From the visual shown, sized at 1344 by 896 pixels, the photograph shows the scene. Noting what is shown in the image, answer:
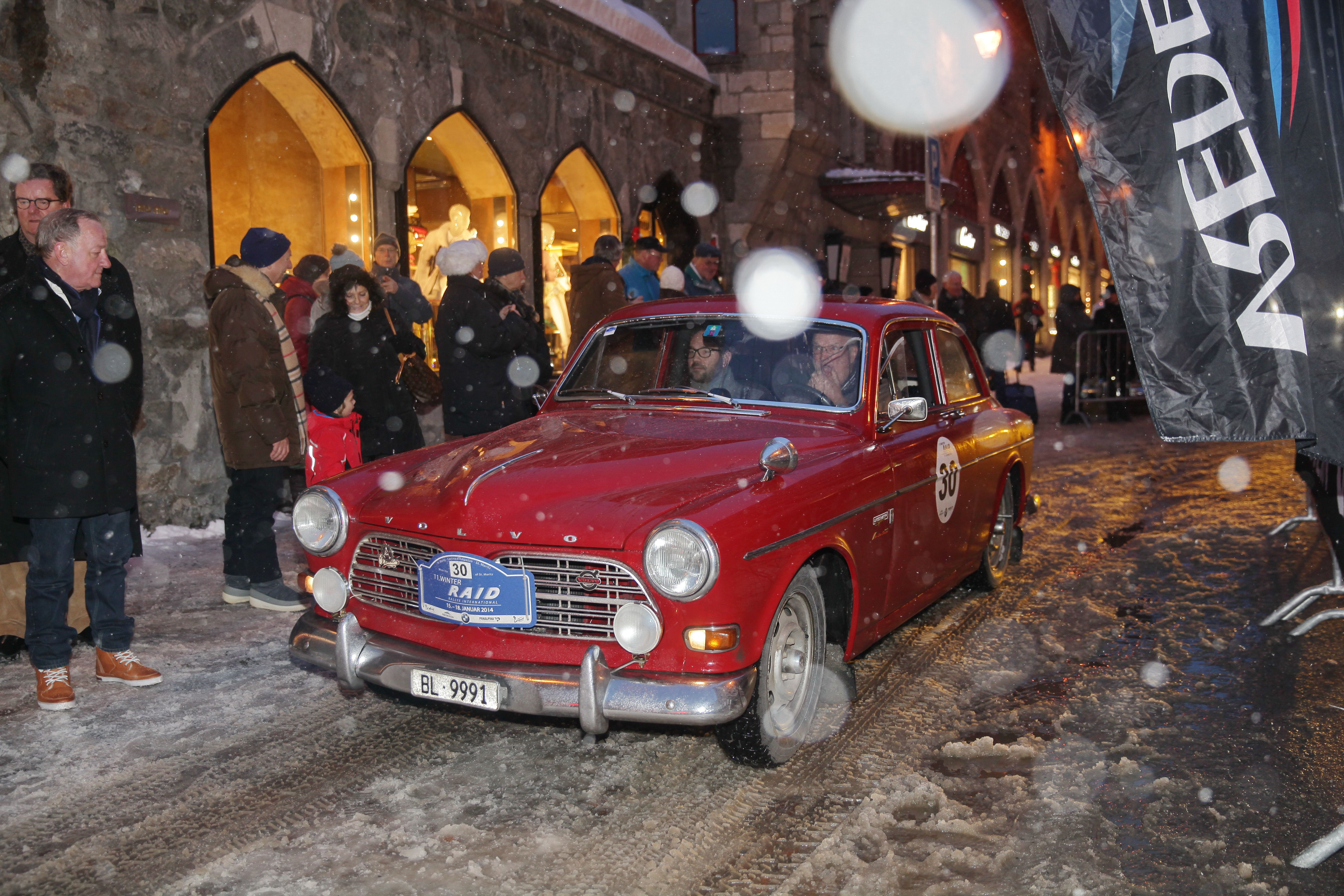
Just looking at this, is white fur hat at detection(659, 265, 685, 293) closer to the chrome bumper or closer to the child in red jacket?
the child in red jacket

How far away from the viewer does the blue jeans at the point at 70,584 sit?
4387 millimetres

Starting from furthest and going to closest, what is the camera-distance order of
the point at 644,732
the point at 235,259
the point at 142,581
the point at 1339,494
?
the point at 142,581 → the point at 235,259 → the point at 1339,494 → the point at 644,732

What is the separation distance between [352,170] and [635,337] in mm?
6118

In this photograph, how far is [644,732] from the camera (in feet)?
13.3

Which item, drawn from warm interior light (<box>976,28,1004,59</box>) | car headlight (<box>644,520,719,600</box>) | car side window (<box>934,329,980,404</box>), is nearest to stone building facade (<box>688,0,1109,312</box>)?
warm interior light (<box>976,28,1004,59</box>)

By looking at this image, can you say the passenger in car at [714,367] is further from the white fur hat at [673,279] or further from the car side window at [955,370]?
the white fur hat at [673,279]

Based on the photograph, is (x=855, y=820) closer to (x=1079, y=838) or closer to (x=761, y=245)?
(x=1079, y=838)

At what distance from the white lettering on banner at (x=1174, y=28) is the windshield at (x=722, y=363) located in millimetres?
1785

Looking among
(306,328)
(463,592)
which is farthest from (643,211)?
(463,592)

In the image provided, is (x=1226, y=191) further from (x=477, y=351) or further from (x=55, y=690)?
(x=55, y=690)

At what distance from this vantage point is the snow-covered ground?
9.95ft

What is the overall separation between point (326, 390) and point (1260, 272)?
4626 millimetres

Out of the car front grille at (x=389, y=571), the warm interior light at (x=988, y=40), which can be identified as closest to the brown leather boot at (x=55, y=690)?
the car front grille at (x=389, y=571)

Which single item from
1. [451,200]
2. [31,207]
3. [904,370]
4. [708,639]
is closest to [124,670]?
[31,207]
